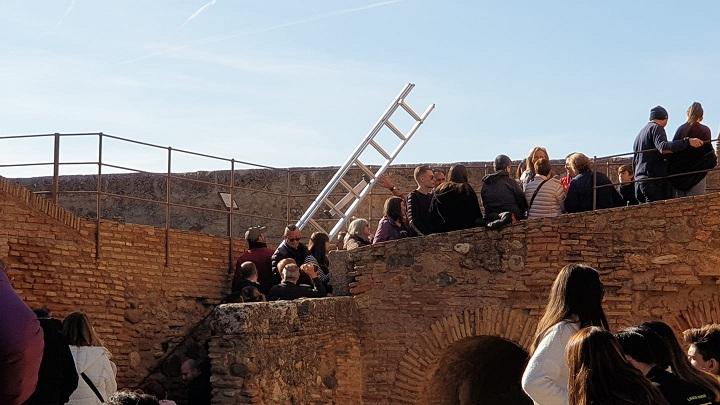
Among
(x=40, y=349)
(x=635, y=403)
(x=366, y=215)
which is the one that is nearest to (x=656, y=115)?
(x=366, y=215)

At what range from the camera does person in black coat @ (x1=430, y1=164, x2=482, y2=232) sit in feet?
43.9

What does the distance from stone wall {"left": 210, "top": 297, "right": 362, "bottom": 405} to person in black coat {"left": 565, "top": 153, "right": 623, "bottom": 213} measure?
8.74 ft

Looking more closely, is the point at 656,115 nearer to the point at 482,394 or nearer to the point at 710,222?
the point at 710,222

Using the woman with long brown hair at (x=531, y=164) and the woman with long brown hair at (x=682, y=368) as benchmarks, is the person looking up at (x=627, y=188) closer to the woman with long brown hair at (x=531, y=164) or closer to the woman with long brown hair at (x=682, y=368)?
the woman with long brown hair at (x=531, y=164)

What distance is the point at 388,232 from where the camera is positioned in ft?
45.5

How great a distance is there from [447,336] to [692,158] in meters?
3.24

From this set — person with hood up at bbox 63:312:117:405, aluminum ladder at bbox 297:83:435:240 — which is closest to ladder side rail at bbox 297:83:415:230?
aluminum ladder at bbox 297:83:435:240

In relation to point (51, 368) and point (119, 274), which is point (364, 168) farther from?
point (51, 368)

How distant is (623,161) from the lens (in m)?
17.4

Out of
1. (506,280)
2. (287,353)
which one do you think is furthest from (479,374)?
(287,353)

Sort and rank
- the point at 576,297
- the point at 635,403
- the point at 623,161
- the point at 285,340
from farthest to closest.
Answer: the point at 623,161 → the point at 285,340 → the point at 576,297 → the point at 635,403

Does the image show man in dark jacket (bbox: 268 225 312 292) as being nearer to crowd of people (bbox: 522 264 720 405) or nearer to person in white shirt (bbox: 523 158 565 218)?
person in white shirt (bbox: 523 158 565 218)

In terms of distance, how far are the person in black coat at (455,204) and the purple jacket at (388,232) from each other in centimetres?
53

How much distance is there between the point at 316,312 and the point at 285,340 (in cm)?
66
